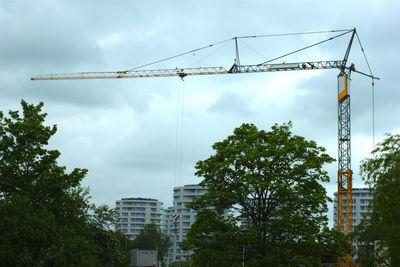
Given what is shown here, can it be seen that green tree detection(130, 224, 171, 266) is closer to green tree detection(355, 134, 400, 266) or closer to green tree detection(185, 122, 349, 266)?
green tree detection(185, 122, 349, 266)

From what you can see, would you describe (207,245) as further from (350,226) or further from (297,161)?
(350,226)

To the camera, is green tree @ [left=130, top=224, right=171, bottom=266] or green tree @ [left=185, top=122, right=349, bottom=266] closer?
green tree @ [left=185, top=122, right=349, bottom=266]

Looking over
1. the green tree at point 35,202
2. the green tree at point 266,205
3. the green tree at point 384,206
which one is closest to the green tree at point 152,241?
the green tree at point 266,205

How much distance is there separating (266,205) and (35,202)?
62.4 feet

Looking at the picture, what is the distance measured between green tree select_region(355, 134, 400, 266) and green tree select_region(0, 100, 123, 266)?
64.1ft

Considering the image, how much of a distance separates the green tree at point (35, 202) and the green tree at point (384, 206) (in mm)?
19550

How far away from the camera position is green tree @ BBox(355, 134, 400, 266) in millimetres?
29175

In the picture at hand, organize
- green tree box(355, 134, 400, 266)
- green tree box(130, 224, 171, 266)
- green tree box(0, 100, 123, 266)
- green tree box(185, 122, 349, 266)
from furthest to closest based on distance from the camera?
green tree box(130, 224, 171, 266) → green tree box(185, 122, 349, 266) → green tree box(0, 100, 123, 266) → green tree box(355, 134, 400, 266)

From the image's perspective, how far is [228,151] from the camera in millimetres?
47344

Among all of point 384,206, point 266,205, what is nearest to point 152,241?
point 266,205

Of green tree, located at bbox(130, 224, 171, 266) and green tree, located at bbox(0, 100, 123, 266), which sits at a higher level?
green tree, located at bbox(0, 100, 123, 266)

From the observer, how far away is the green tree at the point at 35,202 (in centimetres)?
3616

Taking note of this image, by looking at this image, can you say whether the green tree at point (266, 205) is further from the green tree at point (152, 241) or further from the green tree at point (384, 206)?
the green tree at point (152, 241)

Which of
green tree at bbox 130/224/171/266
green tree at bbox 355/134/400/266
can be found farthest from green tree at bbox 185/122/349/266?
green tree at bbox 130/224/171/266
